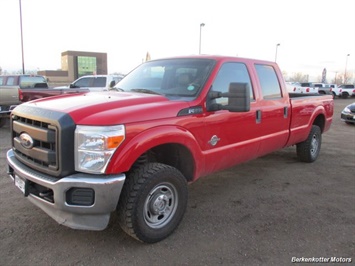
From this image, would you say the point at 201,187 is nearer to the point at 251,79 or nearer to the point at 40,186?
the point at 251,79

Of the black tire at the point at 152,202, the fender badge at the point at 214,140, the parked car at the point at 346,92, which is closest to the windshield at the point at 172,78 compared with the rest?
the fender badge at the point at 214,140

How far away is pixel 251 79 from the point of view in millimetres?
4430

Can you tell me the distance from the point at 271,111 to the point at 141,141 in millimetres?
2502

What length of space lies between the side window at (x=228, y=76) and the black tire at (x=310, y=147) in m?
2.38

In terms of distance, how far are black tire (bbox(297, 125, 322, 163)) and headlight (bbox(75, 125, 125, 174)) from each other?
456 centimetres

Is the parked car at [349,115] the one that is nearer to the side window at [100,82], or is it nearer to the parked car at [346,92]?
the side window at [100,82]

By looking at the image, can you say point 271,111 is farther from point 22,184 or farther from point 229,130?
point 22,184

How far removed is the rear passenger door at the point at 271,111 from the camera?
457 centimetres

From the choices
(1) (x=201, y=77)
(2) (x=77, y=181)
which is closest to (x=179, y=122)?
(1) (x=201, y=77)

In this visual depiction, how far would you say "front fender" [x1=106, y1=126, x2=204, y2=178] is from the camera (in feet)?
9.09

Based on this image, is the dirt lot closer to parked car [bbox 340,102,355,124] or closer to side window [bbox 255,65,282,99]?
side window [bbox 255,65,282,99]

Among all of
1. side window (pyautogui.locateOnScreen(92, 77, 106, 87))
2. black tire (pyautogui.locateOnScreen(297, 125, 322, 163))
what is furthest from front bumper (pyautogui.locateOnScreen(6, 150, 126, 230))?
side window (pyautogui.locateOnScreen(92, 77, 106, 87))

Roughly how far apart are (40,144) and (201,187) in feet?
8.53

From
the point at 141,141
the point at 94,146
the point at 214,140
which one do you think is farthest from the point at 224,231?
the point at 94,146
